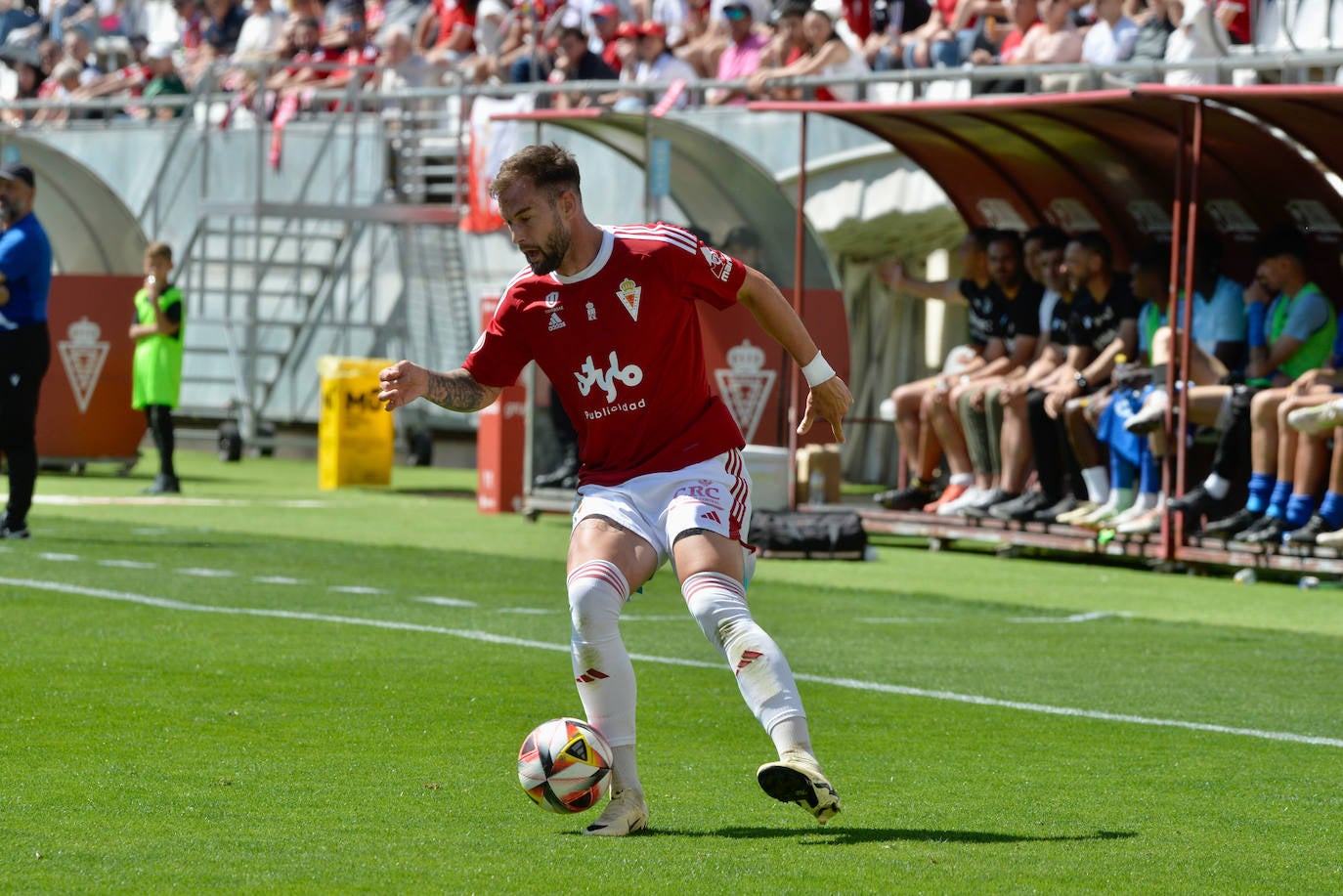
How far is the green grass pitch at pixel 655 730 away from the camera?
5527 millimetres

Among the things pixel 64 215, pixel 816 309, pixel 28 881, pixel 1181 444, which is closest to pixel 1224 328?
pixel 1181 444

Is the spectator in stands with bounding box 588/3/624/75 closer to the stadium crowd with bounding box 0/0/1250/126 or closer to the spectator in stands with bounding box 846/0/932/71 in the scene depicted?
the stadium crowd with bounding box 0/0/1250/126

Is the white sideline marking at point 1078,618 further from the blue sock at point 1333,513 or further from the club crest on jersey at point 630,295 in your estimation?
the club crest on jersey at point 630,295

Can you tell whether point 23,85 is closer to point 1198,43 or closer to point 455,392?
point 1198,43

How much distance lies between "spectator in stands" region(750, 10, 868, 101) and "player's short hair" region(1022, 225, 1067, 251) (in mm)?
3733

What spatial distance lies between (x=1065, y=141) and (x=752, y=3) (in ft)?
25.8

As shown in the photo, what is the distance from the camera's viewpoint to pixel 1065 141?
684 inches

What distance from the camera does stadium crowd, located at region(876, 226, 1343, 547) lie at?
49.5ft

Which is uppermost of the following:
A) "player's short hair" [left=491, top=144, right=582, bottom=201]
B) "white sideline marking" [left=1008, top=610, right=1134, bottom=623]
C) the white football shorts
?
"player's short hair" [left=491, top=144, right=582, bottom=201]

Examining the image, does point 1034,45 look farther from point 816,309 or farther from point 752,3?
point 752,3

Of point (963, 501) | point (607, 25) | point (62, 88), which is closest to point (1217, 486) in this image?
point (963, 501)

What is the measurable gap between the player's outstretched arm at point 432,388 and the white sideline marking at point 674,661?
298cm

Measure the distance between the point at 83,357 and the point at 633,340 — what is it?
18.4 meters

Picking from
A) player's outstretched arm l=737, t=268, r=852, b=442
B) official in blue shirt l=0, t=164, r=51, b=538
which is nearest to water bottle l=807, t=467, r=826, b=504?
official in blue shirt l=0, t=164, r=51, b=538
